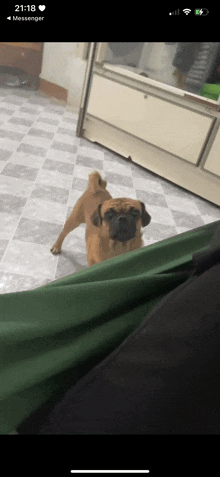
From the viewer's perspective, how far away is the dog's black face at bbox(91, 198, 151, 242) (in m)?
1.31

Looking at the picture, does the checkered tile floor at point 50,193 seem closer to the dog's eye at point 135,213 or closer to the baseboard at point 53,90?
the dog's eye at point 135,213

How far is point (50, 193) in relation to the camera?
226 centimetres

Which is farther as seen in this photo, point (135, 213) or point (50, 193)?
point (50, 193)

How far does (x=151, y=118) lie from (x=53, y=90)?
2.41m

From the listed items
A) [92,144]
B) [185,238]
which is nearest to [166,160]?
[92,144]

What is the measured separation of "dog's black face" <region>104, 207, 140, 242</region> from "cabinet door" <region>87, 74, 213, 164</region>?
1668 mm

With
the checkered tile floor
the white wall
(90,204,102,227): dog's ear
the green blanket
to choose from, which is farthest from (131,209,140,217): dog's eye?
the white wall

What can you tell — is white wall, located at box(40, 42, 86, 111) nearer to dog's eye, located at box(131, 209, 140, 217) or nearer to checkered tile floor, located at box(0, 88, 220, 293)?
checkered tile floor, located at box(0, 88, 220, 293)

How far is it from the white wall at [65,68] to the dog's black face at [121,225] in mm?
3569

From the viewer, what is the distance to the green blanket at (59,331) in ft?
1.71

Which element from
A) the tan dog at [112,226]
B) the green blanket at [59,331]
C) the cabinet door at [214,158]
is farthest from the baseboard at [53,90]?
the green blanket at [59,331]
